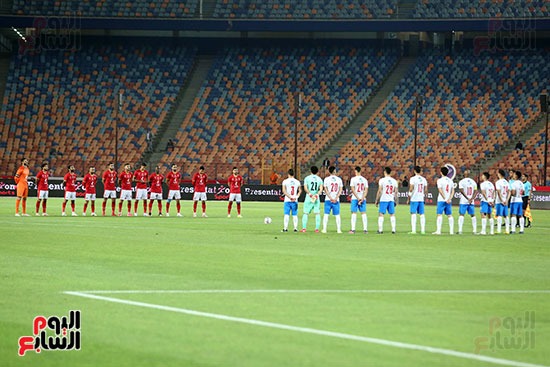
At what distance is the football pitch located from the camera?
10.8 metres

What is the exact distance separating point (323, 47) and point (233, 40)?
7613 millimetres

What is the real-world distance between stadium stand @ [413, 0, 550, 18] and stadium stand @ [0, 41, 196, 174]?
1931cm

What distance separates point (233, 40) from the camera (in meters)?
87.0

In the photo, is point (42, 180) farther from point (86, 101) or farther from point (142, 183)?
point (86, 101)

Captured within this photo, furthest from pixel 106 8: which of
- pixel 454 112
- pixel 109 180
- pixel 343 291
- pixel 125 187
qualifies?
pixel 343 291

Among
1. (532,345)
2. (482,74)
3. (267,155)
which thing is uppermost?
(482,74)

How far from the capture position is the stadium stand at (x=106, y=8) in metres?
83.3

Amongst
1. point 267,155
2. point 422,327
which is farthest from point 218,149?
point 422,327

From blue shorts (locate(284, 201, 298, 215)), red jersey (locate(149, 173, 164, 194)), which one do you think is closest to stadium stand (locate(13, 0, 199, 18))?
red jersey (locate(149, 173, 164, 194))

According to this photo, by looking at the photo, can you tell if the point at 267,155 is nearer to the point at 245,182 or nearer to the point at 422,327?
the point at 245,182

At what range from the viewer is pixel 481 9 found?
80250mm

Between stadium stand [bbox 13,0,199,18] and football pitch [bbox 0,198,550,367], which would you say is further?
stadium stand [bbox 13,0,199,18]

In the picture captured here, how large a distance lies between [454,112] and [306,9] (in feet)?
51.1

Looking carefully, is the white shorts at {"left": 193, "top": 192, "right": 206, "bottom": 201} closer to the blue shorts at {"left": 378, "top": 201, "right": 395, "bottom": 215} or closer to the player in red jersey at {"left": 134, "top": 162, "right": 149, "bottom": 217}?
the player in red jersey at {"left": 134, "top": 162, "right": 149, "bottom": 217}
